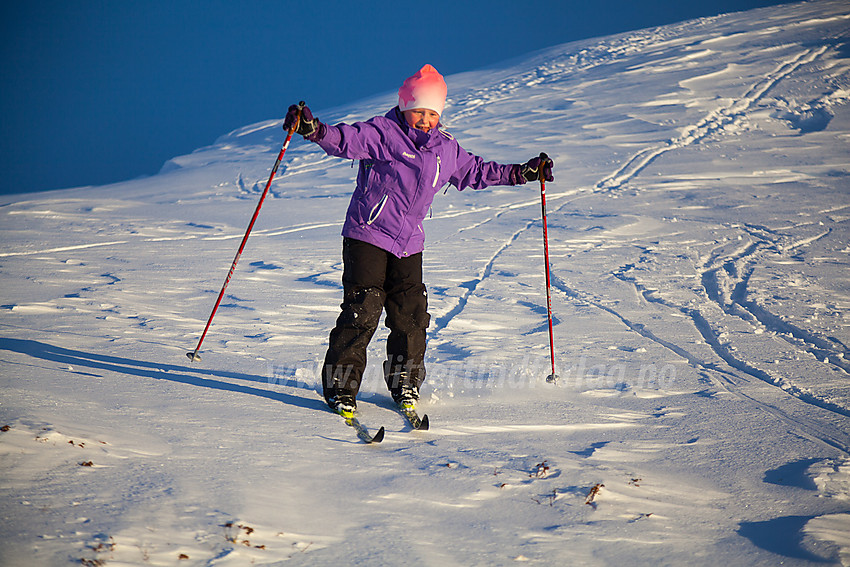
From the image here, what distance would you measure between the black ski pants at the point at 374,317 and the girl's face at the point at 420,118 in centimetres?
62

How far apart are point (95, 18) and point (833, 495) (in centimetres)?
16103

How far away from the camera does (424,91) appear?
126 inches

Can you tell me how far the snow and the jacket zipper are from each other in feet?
3.11

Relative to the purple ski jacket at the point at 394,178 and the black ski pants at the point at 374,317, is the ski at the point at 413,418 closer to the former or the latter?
the black ski pants at the point at 374,317

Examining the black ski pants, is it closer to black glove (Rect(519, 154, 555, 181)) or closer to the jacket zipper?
the jacket zipper

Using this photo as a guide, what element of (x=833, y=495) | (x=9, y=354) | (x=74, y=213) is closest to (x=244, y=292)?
(x=9, y=354)

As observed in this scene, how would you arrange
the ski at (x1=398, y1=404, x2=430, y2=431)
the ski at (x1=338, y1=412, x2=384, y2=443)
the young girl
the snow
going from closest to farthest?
the snow
the ski at (x1=338, y1=412, x2=384, y2=443)
the ski at (x1=398, y1=404, x2=430, y2=431)
the young girl

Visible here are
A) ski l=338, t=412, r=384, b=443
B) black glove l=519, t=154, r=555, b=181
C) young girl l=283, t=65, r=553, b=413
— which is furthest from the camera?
black glove l=519, t=154, r=555, b=181

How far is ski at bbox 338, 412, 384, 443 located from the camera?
9.29 feet

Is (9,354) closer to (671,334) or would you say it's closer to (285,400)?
(285,400)

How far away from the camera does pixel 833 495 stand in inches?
98.0

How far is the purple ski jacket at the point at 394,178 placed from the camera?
3133 mm

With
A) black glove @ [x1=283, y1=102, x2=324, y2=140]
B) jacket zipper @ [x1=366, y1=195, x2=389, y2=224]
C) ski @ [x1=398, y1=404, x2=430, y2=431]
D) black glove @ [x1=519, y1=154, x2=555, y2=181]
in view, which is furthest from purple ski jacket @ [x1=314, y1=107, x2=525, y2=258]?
ski @ [x1=398, y1=404, x2=430, y2=431]

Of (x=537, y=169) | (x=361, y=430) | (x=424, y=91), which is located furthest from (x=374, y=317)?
(x=537, y=169)
